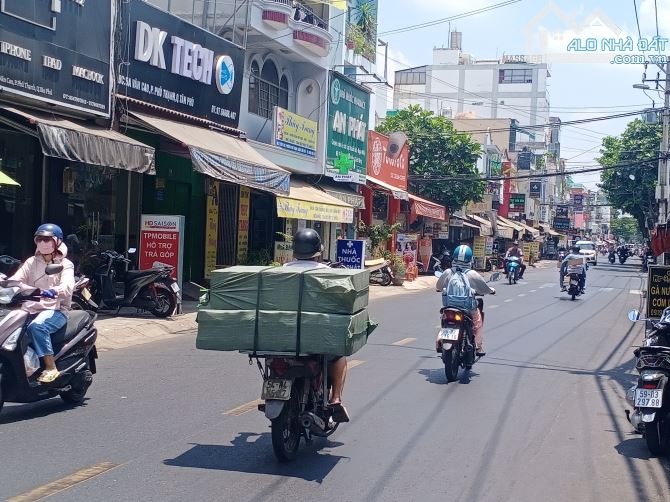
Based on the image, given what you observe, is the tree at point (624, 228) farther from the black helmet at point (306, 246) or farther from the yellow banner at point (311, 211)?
the black helmet at point (306, 246)

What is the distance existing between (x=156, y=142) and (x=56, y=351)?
35.4ft

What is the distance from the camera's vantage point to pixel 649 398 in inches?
251

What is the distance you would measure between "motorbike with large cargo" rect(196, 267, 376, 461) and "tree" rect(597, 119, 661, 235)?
177 ft

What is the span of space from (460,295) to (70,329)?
473 cm

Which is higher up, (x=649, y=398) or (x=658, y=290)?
(x=658, y=290)

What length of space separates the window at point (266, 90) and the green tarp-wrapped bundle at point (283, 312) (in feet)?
53.2

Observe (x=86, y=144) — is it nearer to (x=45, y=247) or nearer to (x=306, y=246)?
(x=45, y=247)

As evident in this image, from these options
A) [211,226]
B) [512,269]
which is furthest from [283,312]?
[512,269]

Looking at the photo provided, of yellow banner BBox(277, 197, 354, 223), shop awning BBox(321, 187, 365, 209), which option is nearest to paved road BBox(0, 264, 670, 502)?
yellow banner BBox(277, 197, 354, 223)

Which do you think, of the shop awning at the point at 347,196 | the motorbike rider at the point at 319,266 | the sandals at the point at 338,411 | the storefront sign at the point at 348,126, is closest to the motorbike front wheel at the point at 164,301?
the motorbike rider at the point at 319,266

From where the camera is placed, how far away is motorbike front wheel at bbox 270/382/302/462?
573 centimetres

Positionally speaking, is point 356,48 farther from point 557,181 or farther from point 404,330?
point 557,181

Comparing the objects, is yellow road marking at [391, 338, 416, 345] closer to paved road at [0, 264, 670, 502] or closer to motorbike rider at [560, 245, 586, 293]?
paved road at [0, 264, 670, 502]

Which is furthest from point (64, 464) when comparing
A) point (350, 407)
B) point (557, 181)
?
point (557, 181)
